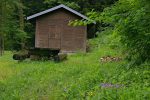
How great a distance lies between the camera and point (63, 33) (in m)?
36.9

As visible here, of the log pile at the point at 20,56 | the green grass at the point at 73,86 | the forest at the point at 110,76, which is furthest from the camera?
the log pile at the point at 20,56

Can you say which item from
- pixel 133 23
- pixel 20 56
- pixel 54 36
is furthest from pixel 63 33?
pixel 133 23

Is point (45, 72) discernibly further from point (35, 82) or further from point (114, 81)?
point (114, 81)

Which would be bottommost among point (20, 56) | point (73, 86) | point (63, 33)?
point (73, 86)

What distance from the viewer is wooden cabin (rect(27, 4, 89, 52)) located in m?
36.9

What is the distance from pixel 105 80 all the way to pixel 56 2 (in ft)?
161

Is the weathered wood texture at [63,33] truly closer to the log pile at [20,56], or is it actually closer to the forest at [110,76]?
the log pile at [20,56]

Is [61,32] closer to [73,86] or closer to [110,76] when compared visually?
[110,76]

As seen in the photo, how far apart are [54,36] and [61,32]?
2.36 ft

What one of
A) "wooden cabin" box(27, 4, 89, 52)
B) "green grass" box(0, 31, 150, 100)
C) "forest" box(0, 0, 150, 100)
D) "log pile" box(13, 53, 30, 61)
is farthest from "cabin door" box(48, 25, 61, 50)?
"green grass" box(0, 31, 150, 100)

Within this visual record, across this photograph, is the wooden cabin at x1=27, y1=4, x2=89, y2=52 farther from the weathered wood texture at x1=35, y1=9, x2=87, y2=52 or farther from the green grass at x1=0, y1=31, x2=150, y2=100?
the green grass at x1=0, y1=31, x2=150, y2=100

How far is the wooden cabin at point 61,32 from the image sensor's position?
36875mm

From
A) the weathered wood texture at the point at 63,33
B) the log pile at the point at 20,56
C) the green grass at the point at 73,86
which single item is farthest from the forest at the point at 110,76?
the weathered wood texture at the point at 63,33

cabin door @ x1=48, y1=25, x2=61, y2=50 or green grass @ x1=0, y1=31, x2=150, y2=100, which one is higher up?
cabin door @ x1=48, y1=25, x2=61, y2=50
